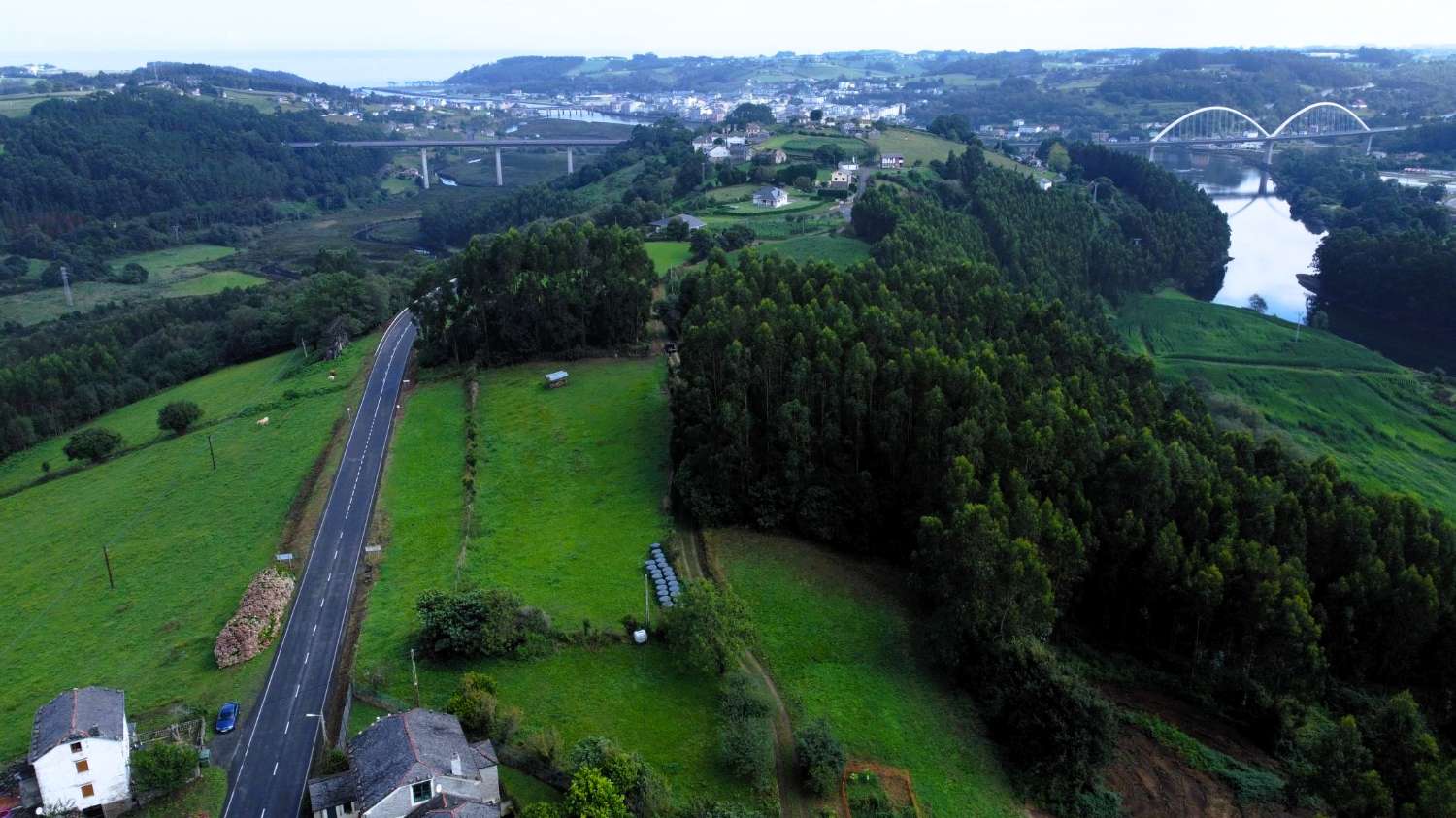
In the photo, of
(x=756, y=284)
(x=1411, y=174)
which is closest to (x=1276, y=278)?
(x=1411, y=174)

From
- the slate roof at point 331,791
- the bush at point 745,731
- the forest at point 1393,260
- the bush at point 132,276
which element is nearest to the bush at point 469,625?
the slate roof at point 331,791

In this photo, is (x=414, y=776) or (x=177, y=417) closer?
(x=414, y=776)

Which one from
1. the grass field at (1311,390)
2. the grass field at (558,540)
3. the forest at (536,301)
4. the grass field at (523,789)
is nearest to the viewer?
the grass field at (523,789)

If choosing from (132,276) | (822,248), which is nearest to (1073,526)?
(822,248)

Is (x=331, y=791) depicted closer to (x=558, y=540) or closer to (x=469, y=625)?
(x=469, y=625)

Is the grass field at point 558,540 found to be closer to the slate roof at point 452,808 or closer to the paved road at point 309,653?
the paved road at point 309,653

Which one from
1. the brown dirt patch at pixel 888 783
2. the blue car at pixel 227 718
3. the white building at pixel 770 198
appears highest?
the white building at pixel 770 198
